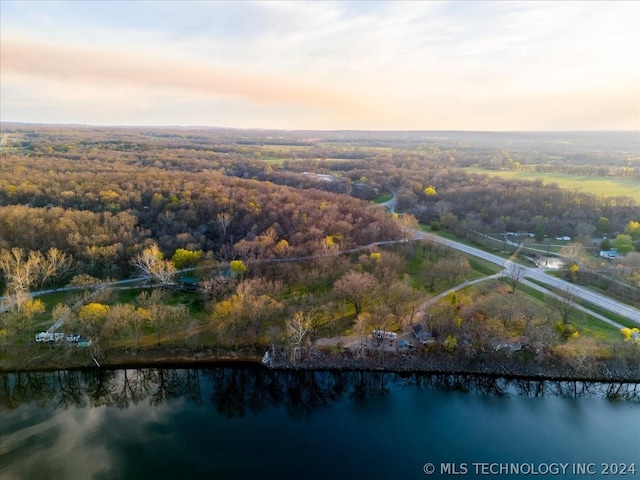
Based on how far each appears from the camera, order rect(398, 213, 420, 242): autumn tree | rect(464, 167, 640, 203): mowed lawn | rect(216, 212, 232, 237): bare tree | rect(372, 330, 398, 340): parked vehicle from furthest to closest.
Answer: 1. rect(464, 167, 640, 203): mowed lawn
2. rect(398, 213, 420, 242): autumn tree
3. rect(216, 212, 232, 237): bare tree
4. rect(372, 330, 398, 340): parked vehicle

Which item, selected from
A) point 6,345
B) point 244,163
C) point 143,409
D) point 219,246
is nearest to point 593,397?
point 143,409

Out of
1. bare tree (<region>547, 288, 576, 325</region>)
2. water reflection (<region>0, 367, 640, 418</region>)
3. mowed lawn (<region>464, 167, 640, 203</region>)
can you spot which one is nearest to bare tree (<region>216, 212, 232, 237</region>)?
water reflection (<region>0, 367, 640, 418</region>)

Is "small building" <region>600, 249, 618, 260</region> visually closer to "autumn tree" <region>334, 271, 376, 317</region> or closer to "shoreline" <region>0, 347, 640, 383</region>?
"shoreline" <region>0, 347, 640, 383</region>


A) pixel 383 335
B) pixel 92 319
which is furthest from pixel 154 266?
pixel 383 335

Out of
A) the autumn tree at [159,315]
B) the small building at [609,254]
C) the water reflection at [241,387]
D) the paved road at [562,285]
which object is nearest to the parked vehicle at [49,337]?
the water reflection at [241,387]

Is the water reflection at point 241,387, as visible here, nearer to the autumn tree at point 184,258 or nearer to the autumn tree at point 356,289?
the autumn tree at point 356,289

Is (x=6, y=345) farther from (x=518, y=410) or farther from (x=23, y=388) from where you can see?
(x=518, y=410)
